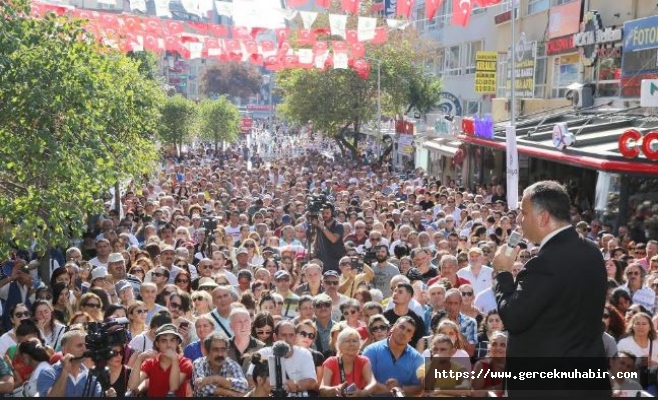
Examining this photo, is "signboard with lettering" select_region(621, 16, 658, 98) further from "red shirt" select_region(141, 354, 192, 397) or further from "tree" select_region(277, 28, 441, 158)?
"tree" select_region(277, 28, 441, 158)

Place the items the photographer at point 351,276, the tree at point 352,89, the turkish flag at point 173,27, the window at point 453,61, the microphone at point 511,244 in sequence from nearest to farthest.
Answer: the microphone at point 511,244 < the photographer at point 351,276 < the turkish flag at point 173,27 < the tree at point 352,89 < the window at point 453,61

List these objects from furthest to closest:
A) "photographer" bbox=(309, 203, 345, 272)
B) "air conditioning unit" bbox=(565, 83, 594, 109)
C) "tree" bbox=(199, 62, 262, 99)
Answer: "tree" bbox=(199, 62, 262, 99) → "air conditioning unit" bbox=(565, 83, 594, 109) → "photographer" bbox=(309, 203, 345, 272)

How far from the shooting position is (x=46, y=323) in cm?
841

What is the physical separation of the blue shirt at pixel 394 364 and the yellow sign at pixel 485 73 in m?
27.0

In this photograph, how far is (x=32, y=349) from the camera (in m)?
7.07

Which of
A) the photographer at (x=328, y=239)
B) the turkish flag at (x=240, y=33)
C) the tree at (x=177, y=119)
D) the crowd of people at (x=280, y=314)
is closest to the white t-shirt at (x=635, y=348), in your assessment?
the crowd of people at (x=280, y=314)

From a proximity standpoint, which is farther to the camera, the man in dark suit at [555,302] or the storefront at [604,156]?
the storefront at [604,156]

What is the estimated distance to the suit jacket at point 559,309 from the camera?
424cm

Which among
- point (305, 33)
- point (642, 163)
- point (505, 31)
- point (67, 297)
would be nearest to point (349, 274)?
point (67, 297)

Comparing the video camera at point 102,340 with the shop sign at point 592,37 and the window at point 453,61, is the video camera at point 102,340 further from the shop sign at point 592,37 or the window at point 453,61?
the window at point 453,61

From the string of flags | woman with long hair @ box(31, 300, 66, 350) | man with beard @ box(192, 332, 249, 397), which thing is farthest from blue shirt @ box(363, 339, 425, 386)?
the string of flags

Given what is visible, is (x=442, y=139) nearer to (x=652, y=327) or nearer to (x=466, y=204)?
(x=466, y=204)

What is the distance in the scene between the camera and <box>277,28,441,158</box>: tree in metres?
41.8

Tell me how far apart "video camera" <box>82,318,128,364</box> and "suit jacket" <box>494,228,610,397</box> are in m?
3.23
